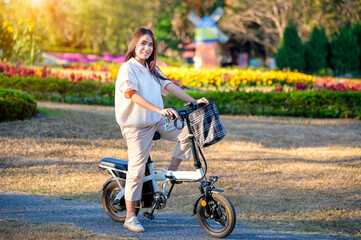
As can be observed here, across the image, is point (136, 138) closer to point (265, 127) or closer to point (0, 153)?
point (0, 153)

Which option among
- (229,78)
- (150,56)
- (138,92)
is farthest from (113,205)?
(229,78)

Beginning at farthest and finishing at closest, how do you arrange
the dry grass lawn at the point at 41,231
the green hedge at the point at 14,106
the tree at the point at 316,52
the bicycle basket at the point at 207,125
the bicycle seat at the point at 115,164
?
the tree at the point at 316,52 < the green hedge at the point at 14,106 < the bicycle seat at the point at 115,164 < the dry grass lawn at the point at 41,231 < the bicycle basket at the point at 207,125

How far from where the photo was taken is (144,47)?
159 inches

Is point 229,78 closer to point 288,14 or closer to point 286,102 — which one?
point 286,102

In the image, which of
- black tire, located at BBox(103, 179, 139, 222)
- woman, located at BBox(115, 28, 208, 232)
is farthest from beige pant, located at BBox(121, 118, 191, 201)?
black tire, located at BBox(103, 179, 139, 222)

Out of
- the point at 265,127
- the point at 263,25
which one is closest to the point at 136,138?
the point at 265,127

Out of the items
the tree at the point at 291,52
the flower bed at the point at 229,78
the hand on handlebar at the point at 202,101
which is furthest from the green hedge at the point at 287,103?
the tree at the point at 291,52

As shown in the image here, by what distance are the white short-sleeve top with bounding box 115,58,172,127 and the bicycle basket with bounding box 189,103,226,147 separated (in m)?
0.43

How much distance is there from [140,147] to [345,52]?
25.1 metres

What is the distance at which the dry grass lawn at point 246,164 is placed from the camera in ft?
17.5

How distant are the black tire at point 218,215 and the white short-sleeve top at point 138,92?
0.86 m

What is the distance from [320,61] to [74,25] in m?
29.3

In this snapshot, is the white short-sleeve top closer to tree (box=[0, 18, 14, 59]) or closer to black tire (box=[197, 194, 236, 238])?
black tire (box=[197, 194, 236, 238])

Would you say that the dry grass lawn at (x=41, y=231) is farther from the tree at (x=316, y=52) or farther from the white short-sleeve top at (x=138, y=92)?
the tree at (x=316, y=52)
